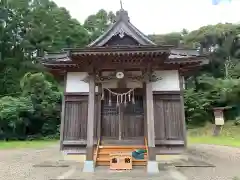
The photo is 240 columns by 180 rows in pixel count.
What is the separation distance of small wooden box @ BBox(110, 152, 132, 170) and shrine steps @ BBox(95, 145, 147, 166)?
441 millimetres

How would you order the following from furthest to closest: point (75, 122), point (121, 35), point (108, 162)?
point (121, 35)
point (75, 122)
point (108, 162)

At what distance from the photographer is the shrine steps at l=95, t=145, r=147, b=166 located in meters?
9.27

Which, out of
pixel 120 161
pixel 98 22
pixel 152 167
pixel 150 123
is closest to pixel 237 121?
pixel 150 123

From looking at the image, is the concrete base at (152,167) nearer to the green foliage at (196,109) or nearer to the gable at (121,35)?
the gable at (121,35)

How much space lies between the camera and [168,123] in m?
10.6

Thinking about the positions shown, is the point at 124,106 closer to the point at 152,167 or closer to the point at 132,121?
the point at 132,121

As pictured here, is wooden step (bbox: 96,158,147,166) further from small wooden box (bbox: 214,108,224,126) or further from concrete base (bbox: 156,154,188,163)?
small wooden box (bbox: 214,108,224,126)

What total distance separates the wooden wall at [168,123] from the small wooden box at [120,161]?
1970 mm

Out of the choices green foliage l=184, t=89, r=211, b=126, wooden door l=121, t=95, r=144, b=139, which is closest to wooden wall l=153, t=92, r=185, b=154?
wooden door l=121, t=95, r=144, b=139

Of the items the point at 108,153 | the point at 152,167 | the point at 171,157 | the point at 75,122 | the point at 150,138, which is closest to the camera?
the point at 152,167

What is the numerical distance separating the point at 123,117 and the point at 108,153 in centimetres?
177

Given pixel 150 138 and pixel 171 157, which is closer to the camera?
pixel 150 138

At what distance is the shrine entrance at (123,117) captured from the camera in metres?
10.7

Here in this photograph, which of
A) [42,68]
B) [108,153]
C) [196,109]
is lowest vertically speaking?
[108,153]
